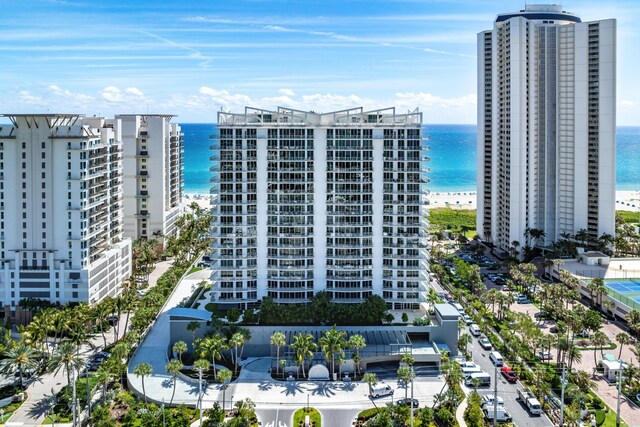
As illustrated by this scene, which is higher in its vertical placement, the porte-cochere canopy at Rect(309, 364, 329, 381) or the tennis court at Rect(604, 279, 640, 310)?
the tennis court at Rect(604, 279, 640, 310)

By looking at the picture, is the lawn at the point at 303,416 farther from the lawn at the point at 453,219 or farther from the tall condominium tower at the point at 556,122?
the lawn at the point at 453,219

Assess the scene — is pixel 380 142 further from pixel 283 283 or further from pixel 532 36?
pixel 532 36

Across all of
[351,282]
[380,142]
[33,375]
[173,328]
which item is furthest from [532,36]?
[33,375]

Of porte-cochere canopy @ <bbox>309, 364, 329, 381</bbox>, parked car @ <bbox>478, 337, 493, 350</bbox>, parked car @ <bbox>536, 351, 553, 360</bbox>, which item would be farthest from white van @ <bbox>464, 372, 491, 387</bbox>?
porte-cochere canopy @ <bbox>309, 364, 329, 381</bbox>

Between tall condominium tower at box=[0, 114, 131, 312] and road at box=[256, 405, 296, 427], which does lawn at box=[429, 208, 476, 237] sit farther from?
road at box=[256, 405, 296, 427]

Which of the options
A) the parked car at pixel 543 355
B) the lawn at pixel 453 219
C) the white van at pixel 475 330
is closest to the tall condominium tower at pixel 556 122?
the lawn at pixel 453 219

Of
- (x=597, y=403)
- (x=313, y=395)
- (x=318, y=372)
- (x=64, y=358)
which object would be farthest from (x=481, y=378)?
(x=64, y=358)
